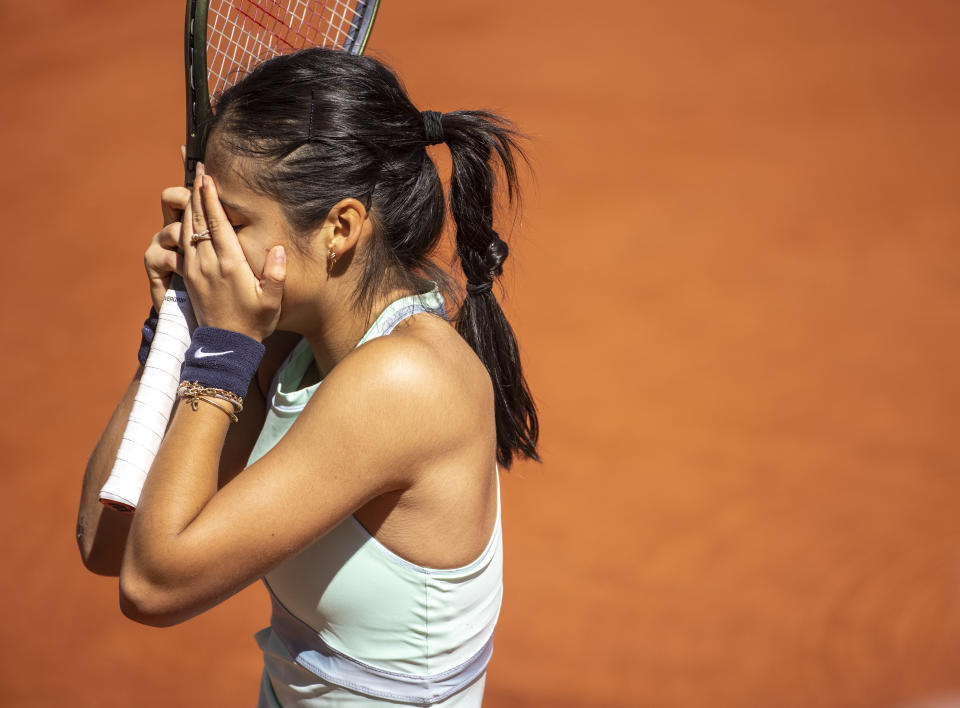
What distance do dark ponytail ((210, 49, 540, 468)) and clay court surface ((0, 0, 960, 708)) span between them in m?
2.05

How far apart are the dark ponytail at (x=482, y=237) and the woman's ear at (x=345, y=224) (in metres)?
0.25

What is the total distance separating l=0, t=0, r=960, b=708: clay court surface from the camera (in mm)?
3484

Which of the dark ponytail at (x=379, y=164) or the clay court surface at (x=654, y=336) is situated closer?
the dark ponytail at (x=379, y=164)

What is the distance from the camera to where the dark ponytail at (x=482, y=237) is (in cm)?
173

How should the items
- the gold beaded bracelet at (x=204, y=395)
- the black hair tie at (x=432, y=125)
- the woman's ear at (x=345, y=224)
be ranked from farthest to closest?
1. the black hair tie at (x=432, y=125)
2. the woman's ear at (x=345, y=224)
3. the gold beaded bracelet at (x=204, y=395)

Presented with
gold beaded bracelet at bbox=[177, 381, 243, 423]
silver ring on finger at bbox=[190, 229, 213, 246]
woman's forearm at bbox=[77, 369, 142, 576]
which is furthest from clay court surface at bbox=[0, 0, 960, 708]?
silver ring on finger at bbox=[190, 229, 213, 246]

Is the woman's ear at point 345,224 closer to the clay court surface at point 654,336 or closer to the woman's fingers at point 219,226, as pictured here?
the woman's fingers at point 219,226

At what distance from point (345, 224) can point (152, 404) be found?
46 centimetres

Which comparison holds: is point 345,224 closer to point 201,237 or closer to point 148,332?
point 201,237

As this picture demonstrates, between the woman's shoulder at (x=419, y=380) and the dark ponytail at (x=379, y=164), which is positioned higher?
the dark ponytail at (x=379, y=164)

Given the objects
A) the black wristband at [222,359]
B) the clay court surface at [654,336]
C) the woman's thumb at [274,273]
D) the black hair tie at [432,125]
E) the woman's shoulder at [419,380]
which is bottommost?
the clay court surface at [654,336]

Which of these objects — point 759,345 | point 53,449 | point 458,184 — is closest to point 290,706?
point 458,184

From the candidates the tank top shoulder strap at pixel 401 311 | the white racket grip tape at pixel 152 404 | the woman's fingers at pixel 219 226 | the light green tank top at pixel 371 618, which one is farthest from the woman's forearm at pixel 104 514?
the tank top shoulder strap at pixel 401 311

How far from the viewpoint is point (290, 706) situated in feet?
5.53
